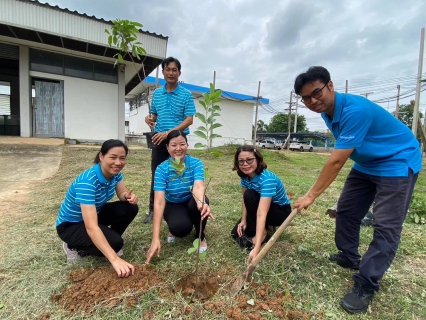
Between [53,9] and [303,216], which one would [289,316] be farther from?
[53,9]

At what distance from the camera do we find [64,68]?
8.59 metres

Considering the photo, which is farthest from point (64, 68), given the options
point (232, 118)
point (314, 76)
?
point (232, 118)

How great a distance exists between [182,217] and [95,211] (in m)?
0.68

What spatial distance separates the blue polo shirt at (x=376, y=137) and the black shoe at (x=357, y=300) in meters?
0.72

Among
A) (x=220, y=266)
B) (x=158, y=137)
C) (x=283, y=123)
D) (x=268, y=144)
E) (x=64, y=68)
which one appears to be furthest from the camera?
Answer: (x=283, y=123)

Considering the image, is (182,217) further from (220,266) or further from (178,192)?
(220,266)

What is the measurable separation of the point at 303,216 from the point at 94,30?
8088 millimetres

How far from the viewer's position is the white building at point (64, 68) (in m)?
7.18

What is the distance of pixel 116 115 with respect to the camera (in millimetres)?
9508

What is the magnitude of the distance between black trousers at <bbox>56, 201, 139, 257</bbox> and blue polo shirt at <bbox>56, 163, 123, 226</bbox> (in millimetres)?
63

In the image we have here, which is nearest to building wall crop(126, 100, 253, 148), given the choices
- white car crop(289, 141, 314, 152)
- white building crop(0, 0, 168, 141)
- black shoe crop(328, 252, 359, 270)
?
white car crop(289, 141, 314, 152)

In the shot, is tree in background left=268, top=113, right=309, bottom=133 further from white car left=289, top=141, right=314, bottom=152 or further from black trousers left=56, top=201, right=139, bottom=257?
black trousers left=56, top=201, right=139, bottom=257

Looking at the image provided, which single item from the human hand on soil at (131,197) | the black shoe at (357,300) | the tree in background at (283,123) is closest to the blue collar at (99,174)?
the human hand on soil at (131,197)

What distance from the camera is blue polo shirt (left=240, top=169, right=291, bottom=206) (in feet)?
6.50
